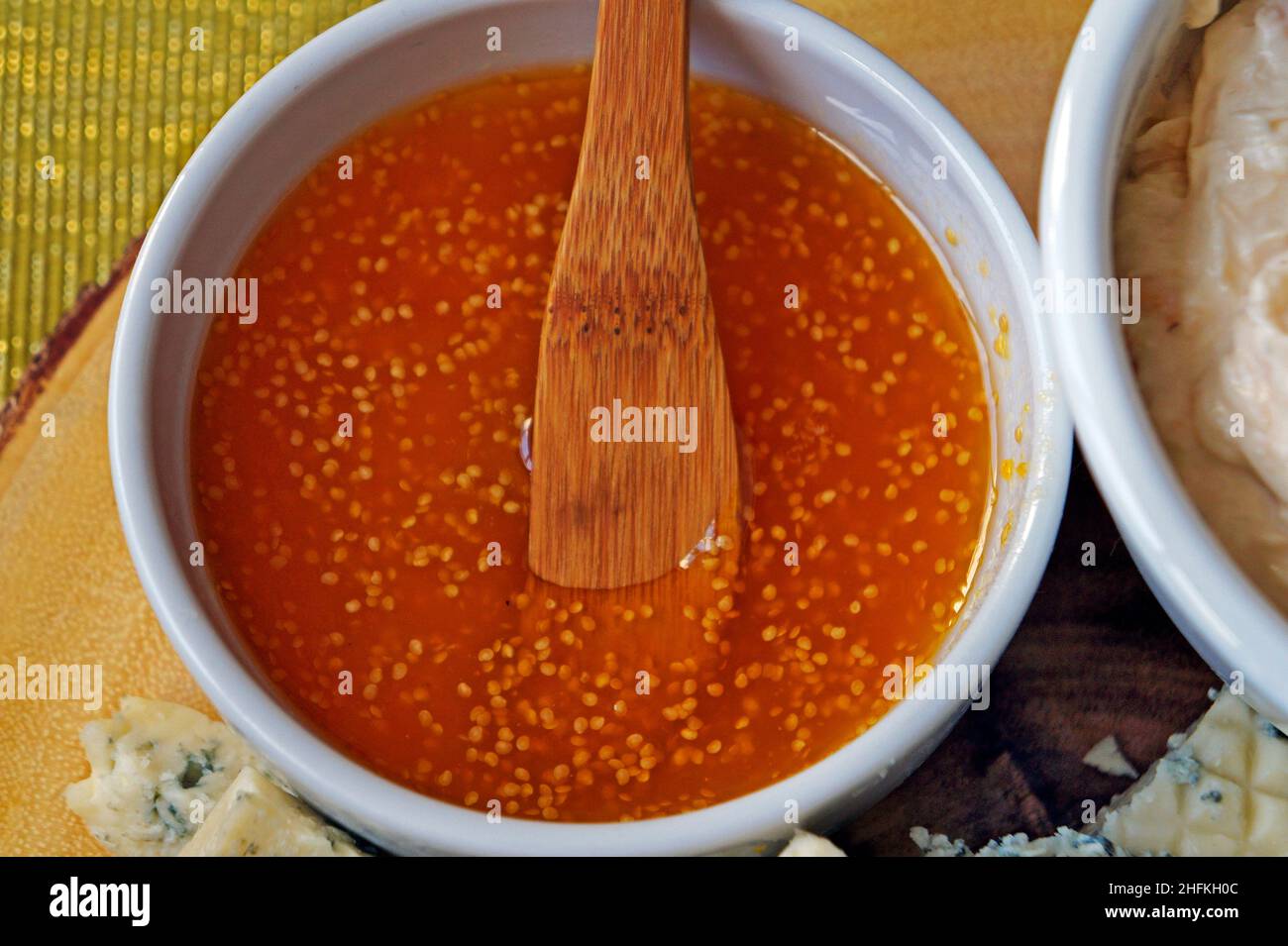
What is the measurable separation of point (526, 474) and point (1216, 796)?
73 cm

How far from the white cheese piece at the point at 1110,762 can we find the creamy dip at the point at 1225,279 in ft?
1.41

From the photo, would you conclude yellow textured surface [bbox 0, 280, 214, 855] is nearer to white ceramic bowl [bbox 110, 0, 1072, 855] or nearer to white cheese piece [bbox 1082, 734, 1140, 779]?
white ceramic bowl [bbox 110, 0, 1072, 855]

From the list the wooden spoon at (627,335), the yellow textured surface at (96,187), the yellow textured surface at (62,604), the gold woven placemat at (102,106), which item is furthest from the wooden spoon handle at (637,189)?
the yellow textured surface at (62,604)

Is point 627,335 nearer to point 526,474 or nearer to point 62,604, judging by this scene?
point 526,474

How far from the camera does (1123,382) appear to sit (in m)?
0.87

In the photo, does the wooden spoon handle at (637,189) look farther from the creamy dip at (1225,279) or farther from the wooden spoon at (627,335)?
the creamy dip at (1225,279)

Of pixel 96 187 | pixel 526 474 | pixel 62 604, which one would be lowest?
pixel 62 604

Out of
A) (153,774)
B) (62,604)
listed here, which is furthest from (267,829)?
(62,604)

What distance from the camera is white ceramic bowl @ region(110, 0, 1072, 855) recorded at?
1033mm

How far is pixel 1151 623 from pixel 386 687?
755 millimetres

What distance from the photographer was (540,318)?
4.05 ft

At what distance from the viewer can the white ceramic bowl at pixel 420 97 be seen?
1033mm

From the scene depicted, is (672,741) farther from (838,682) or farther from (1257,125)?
(1257,125)

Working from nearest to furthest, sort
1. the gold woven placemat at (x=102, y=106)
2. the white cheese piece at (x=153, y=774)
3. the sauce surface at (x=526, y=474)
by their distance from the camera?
the sauce surface at (x=526, y=474) < the white cheese piece at (x=153, y=774) < the gold woven placemat at (x=102, y=106)
